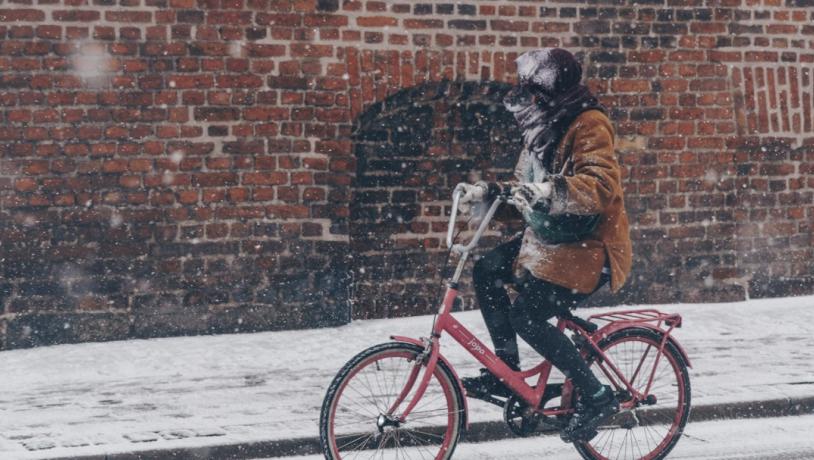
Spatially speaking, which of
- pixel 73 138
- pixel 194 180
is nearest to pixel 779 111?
pixel 194 180

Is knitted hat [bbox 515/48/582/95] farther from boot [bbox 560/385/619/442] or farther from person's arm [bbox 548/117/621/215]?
boot [bbox 560/385/619/442]

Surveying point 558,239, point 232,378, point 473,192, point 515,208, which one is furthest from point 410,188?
point 473,192

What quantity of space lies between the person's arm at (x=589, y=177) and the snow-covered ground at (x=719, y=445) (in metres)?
1.49

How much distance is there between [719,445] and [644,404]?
0.80m

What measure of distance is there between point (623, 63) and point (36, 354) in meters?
4.65

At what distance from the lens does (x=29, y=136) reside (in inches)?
320

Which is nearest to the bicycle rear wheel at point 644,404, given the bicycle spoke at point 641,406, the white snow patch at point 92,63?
the bicycle spoke at point 641,406

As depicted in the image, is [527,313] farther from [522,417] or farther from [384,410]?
[384,410]

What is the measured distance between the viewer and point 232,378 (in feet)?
23.8

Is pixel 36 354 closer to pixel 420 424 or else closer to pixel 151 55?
pixel 151 55

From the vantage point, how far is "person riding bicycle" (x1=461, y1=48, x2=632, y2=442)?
497 centimetres

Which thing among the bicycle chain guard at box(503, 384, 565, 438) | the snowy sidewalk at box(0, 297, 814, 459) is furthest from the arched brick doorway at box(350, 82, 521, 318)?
the bicycle chain guard at box(503, 384, 565, 438)

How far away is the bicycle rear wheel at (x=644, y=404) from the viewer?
5422 millimetres

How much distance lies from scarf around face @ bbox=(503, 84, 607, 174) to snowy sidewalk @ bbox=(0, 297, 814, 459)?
64.2 inches
